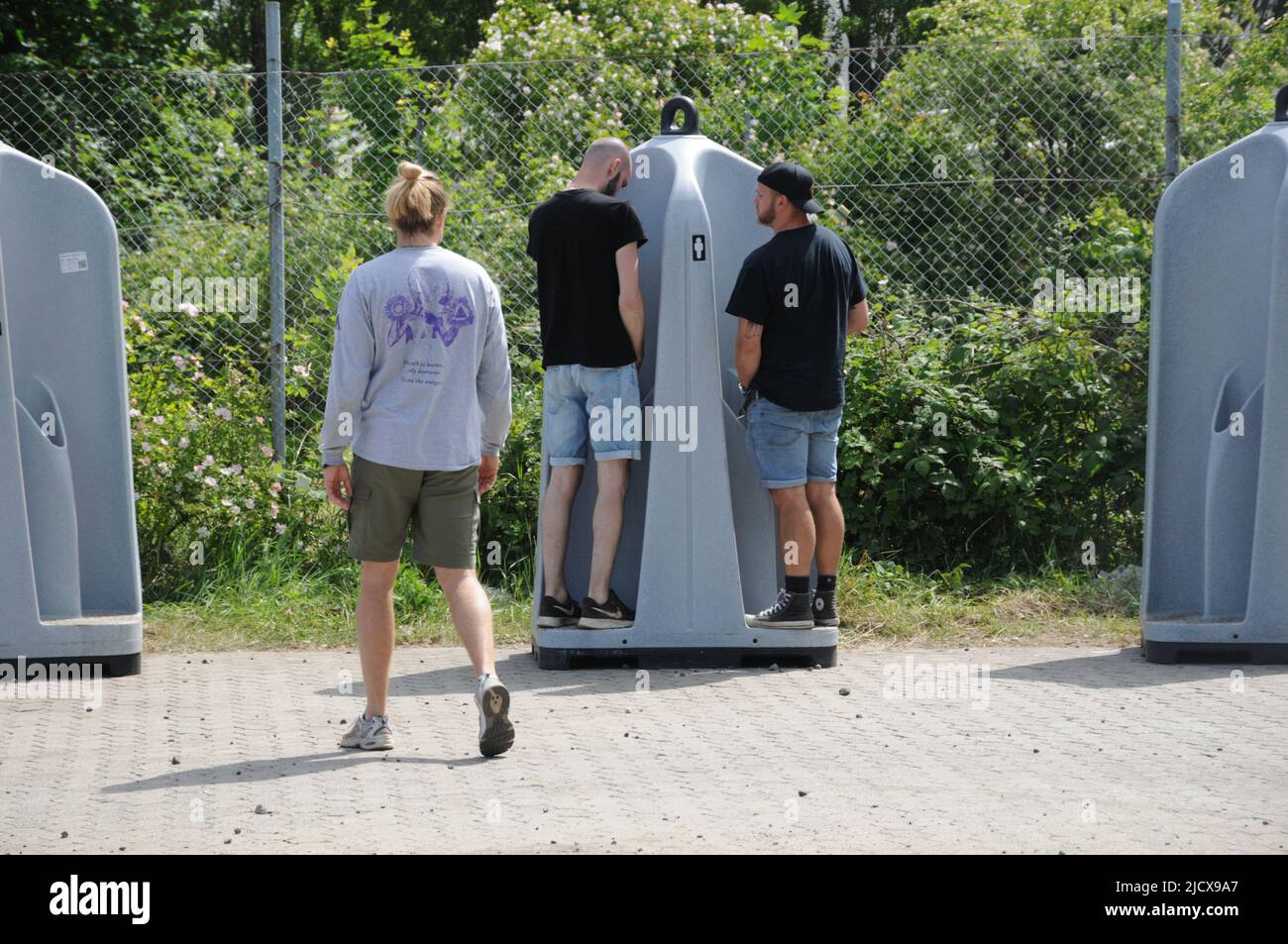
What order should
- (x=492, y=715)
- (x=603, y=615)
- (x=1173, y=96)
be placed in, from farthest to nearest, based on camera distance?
(x=1173, y=96)
(x=603, y=615)
(x=492, y=715)

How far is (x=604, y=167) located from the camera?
19.8 feet

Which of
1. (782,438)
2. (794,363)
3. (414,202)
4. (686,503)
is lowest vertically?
(686,503)

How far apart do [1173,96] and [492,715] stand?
498cm

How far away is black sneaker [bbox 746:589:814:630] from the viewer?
6.09 m

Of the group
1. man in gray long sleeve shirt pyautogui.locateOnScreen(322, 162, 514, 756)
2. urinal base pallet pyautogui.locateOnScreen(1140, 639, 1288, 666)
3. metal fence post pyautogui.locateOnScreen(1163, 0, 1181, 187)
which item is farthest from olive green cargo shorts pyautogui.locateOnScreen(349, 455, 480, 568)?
metal fence post pyautogui.locateOnScreen(1163, 0, 1181, 187)

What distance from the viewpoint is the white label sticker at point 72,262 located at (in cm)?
593

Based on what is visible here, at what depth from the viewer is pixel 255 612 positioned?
6906 millimetres

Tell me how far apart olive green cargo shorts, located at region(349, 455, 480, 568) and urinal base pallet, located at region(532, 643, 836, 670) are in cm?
142

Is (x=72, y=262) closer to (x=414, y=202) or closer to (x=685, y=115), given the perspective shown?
(x=414, y=202)

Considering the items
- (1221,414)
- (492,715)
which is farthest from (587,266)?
(1221,414)

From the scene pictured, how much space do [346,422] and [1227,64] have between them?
28.5 feet

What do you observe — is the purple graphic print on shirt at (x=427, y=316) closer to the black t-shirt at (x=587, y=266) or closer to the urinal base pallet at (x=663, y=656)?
the black t-shirt at (x=587, y=266)

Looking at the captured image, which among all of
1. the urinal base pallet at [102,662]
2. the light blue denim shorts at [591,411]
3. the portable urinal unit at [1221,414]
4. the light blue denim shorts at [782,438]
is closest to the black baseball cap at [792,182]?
the light blue denim shorts at [782,438]

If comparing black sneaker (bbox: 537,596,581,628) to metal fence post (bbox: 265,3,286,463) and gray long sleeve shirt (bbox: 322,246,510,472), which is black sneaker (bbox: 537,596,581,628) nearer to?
gray long sleeve shirt (bbox: 322,246,510,472)
